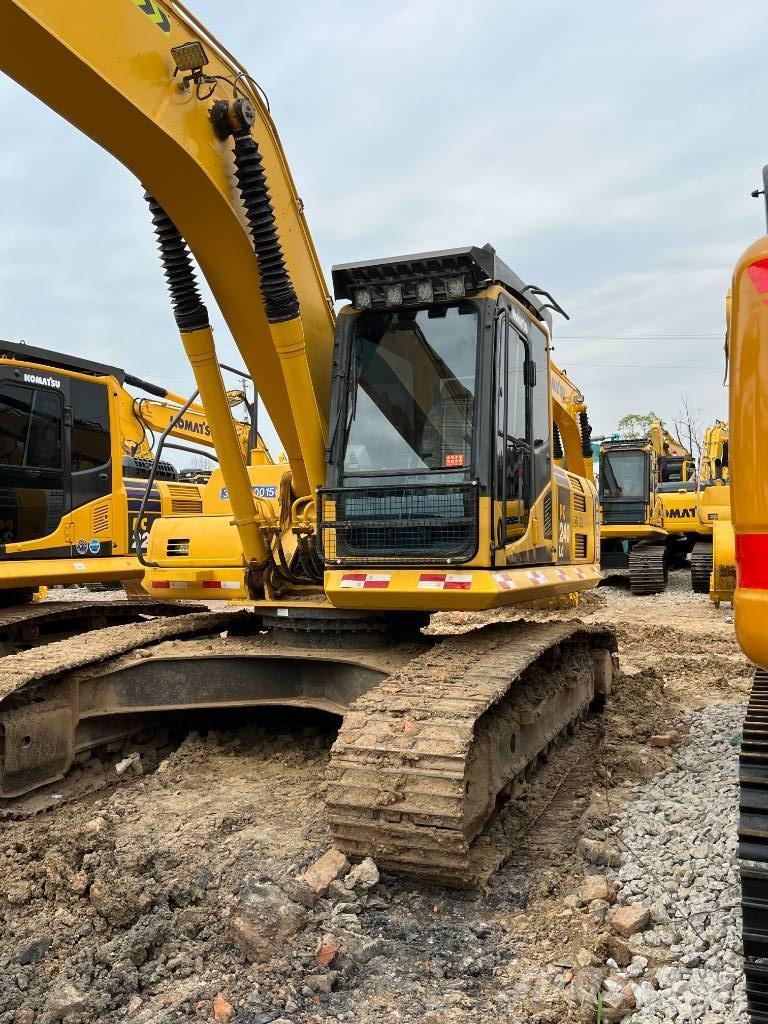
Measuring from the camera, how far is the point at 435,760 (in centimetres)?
357

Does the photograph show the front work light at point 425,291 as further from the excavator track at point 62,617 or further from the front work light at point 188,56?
the excavator track at point 62,617

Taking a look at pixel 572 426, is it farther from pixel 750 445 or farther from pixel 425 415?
pixel 750 445

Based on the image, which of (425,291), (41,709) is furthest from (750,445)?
(41,709)

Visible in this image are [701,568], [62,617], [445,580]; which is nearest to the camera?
[445,580]

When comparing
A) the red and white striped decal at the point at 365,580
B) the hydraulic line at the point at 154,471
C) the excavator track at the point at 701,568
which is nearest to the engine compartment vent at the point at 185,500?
the hydraulic line at the point at 154,471

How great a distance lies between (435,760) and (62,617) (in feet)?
15.6

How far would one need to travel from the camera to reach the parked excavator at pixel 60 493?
710 cm

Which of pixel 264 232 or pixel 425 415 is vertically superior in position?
pixel 264 232

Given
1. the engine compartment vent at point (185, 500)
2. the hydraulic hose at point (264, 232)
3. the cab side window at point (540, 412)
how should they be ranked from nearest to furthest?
the hydraulic hose at point (264, 232), the cab side window at point (540, 412), the engine compartment vent at point (185, 500)

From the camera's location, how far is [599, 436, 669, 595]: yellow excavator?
56.9ft

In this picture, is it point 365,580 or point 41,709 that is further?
point 41,709

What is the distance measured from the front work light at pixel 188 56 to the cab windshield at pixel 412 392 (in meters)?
1.50

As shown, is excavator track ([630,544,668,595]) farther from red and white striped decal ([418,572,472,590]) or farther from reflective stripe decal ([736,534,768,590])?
reflective stripe decal ([736,534,768,590])

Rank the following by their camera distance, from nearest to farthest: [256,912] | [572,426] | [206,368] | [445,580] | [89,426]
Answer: [256,912] < [445,580] < [206,368] < [89,426] < [572,426]
